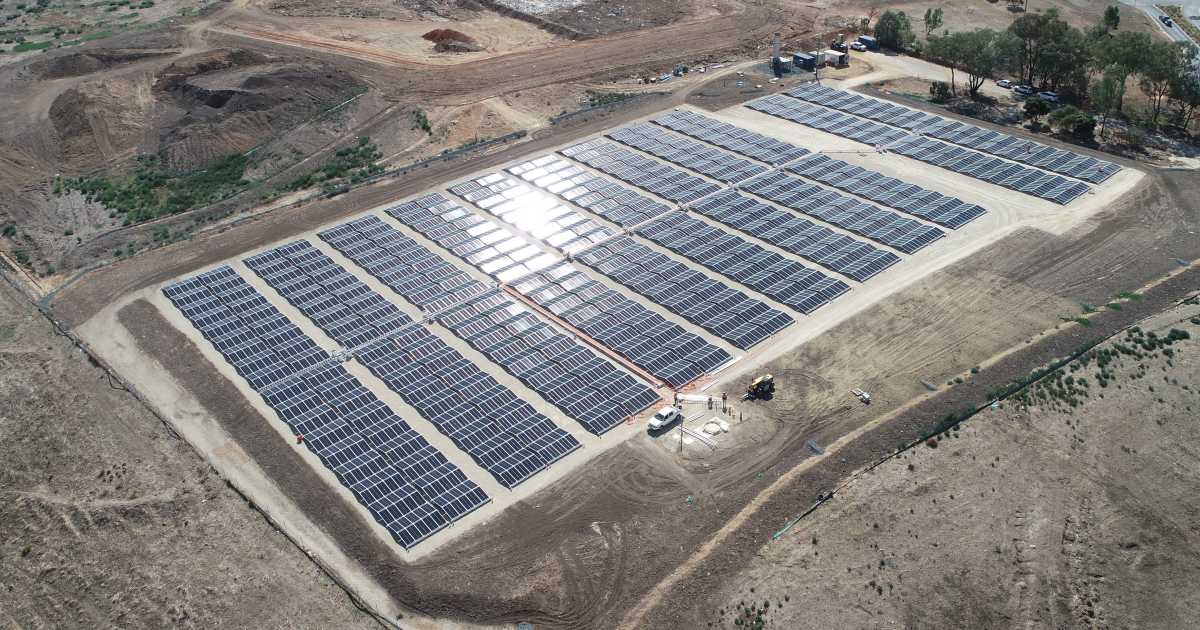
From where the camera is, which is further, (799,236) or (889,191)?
(889,191)

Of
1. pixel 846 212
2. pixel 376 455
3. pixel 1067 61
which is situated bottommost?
pixel 376 455

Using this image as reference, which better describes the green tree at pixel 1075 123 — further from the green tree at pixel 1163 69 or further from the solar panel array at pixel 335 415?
the solar panel array at pixel 335 415

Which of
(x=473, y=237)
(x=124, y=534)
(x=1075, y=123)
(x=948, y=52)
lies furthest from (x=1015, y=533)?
(x=948, y=52)

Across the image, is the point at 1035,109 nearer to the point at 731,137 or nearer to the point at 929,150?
the point at 929,150

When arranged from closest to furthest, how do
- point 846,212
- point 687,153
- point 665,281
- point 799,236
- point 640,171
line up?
point 665,281
point 799,236
point 846,212
point 640,171
point 687,153

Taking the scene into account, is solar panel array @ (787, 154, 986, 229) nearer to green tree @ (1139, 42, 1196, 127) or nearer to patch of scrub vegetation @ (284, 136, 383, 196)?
green tree @ (1139, 42, 1196, 127)

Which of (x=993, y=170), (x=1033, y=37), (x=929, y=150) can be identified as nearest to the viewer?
(x=993, y=170)
